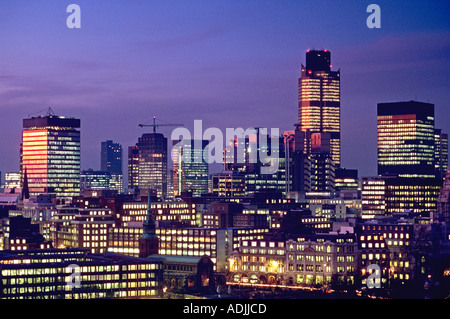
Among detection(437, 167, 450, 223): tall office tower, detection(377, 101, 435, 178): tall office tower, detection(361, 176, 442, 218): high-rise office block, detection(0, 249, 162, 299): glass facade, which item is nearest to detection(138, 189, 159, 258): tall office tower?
detection(0, 249, 162, 299): glass facade

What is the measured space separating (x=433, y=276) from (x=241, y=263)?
780 inches

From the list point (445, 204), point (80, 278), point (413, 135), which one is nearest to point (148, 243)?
point (80, 278)

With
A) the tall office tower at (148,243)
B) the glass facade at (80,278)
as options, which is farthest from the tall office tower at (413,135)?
the glass facade at (80,278)

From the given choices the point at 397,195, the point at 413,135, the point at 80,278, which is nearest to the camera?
the point at 80,278

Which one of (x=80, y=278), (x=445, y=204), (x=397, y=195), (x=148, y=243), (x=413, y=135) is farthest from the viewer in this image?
(x=413, y=135)

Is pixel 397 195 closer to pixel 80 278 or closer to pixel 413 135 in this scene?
pixel 413 135

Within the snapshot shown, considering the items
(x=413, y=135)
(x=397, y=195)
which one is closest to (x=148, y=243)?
(x=397, y=195)

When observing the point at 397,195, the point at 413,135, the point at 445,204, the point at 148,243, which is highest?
the point at 413,135

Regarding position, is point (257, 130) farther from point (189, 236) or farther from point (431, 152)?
point (189, 236)

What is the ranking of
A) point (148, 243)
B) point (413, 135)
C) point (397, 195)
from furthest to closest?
point (413, 135) → point (397, 195) → point (148, 243)

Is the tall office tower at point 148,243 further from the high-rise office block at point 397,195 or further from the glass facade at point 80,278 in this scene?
the high-rise office block at point 397,195

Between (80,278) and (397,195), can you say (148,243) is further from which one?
(397,195)

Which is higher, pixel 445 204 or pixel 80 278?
pixel 445 204

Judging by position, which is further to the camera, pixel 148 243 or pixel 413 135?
pixel 413 135
